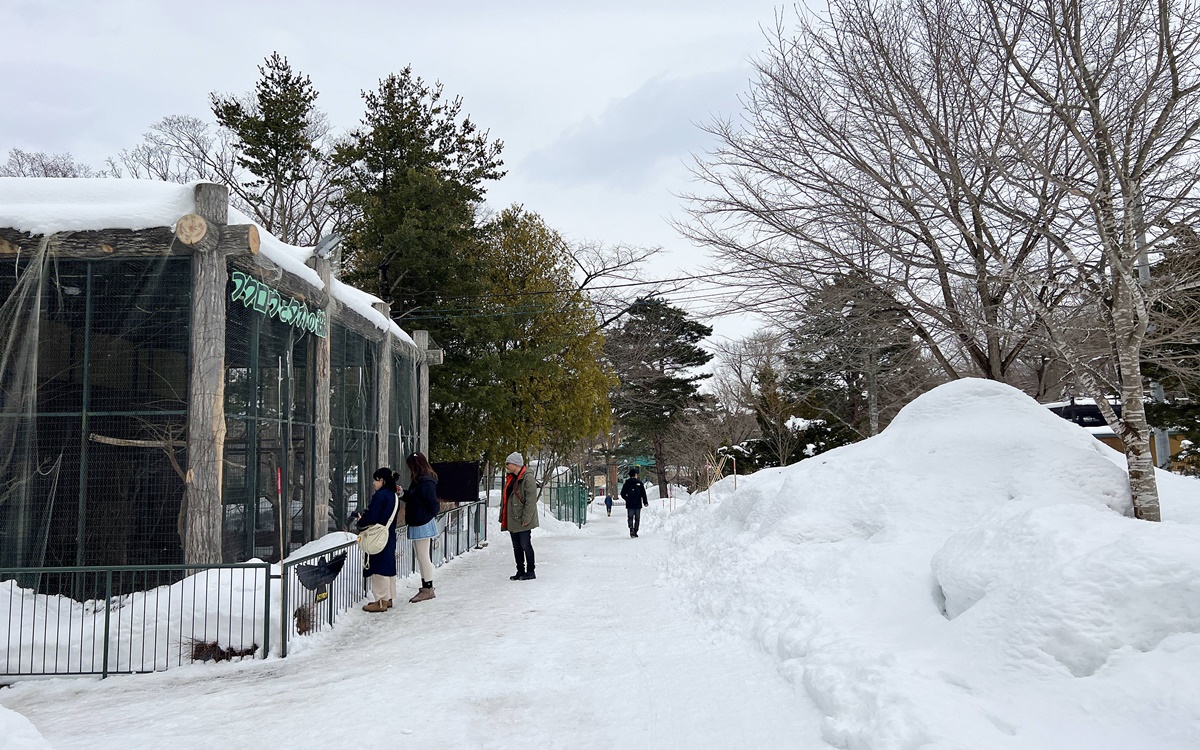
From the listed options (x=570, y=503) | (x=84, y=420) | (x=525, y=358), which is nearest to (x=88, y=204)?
(x=84, y=420)

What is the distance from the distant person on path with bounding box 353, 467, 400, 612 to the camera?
8898 mm

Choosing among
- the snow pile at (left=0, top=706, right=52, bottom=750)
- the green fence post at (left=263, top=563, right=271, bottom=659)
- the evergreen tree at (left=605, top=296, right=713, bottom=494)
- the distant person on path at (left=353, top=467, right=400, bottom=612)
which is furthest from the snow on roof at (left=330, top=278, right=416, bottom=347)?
the evergreen tree at (left=605, top=296, right=713, bottom=494)

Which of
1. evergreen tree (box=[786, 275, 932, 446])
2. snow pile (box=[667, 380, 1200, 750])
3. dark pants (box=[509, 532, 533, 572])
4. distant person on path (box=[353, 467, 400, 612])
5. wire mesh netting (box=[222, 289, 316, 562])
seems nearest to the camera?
snow pile (box=[667, 380, 1200, 750])

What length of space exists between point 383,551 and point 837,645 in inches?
219

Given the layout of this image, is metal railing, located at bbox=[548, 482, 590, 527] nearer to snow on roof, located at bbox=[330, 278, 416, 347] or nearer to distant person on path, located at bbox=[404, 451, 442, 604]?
snow on roof, located at bbox=[330, 278, 416, 347]

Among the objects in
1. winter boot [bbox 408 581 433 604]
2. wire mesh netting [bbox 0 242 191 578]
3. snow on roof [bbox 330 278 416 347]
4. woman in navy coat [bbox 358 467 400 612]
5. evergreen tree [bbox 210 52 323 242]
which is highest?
evergreen tree [bbox 210 52 323 242]

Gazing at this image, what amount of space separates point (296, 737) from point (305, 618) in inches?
116

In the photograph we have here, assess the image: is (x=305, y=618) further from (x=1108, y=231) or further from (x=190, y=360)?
(x=1108, y=231)

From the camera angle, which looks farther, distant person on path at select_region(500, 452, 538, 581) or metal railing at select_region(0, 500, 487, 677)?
distant person on path at select_region(500, 452, 538, 581)

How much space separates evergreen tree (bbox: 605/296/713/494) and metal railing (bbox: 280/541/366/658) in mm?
32693

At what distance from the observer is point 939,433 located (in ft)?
30.3

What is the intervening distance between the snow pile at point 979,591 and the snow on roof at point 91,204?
7.30 meters

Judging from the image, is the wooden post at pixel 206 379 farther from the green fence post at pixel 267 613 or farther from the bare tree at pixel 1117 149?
the bare tree at pixel 1117 149

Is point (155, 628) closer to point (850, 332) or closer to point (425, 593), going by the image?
point (425, 593)
